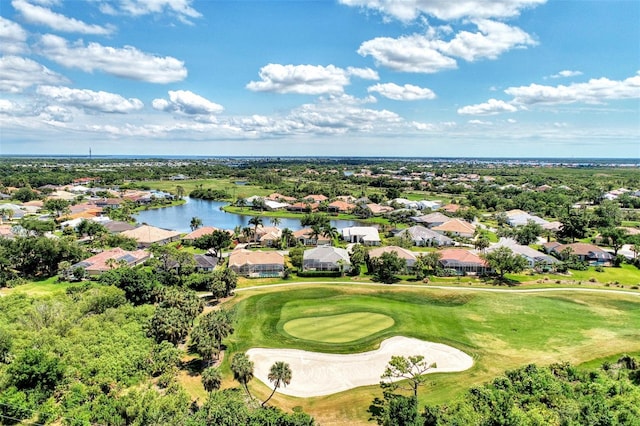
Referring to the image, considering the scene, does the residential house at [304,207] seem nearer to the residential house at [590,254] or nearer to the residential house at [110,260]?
the residential house at [110,260]

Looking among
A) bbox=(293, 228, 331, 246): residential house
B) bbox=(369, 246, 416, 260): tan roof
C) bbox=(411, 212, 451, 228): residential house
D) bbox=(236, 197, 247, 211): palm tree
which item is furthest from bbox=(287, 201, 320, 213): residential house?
bbox=(369, 246, 416, 260): tan roof

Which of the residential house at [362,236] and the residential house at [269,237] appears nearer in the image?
the residential house at [269,237]

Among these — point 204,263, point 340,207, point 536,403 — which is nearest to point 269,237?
point 204,263

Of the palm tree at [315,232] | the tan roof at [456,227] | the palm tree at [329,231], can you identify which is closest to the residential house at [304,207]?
the palm tree at [315,232]

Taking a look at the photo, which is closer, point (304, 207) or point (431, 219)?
point (431, 219)

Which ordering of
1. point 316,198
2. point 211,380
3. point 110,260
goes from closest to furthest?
point 211,380 → point 110,260 → point 316,198

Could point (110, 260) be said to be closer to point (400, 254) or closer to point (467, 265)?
point (400, 254)

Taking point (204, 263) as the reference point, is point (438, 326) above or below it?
below
